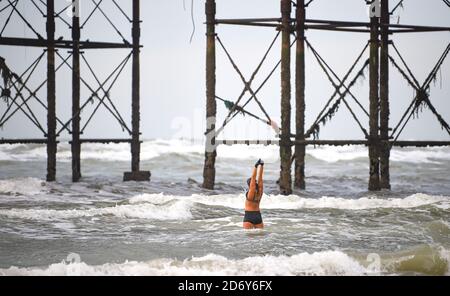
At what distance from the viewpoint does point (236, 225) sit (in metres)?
11.2

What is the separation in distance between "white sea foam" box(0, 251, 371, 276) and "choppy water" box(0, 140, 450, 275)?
12 millimetres

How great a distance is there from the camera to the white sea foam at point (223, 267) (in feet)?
25.3

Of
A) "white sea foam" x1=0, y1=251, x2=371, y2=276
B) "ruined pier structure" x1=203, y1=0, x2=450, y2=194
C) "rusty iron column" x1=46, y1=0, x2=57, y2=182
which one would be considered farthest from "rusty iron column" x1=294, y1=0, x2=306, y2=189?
"white sea foam" x1=0, y1=251, x2=371, y2=276

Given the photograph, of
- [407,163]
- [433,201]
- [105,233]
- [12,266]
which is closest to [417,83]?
[433,201]

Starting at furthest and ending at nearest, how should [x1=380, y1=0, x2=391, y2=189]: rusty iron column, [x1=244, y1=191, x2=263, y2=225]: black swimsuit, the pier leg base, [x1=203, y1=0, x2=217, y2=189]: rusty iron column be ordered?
the pier leg base
[x1=380, y1=0, x2=391, y2=189]: rusty iron column
[x1=203, y1=0, x2=217, y2=189]: rusty iron column
[x1=244, y1=191, x2=263, y2=225]: black swimsuit

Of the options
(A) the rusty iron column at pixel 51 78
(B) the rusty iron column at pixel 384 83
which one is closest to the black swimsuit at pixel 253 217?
(B) the rusty iron column at pixel 384 83

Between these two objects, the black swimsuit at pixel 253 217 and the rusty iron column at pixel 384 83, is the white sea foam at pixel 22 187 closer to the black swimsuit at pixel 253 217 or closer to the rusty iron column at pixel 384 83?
the black swimsuit at pixel 253 217

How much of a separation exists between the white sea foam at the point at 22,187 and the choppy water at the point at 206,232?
0.08 feet

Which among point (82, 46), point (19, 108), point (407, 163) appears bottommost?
point (407, 163)

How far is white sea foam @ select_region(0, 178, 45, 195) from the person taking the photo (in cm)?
1514

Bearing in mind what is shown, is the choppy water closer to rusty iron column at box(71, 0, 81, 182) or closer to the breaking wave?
the breaking wave

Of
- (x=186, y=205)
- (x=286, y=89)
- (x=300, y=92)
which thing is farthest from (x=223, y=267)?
(x=300, y=92)
